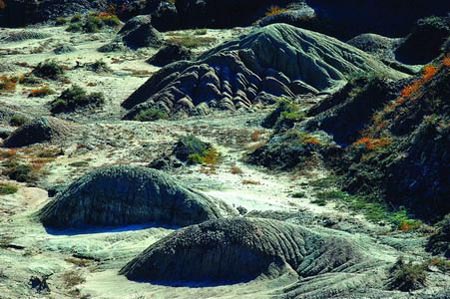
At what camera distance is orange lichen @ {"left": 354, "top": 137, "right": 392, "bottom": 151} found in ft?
131

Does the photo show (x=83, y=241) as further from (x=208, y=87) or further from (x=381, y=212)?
(x=208, y=87)

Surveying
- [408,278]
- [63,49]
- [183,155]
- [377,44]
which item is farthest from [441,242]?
[63,49]

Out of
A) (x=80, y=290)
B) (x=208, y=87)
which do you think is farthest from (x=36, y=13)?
(x=80, y=290)

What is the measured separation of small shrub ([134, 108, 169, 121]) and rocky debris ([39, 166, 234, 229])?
65.0ft

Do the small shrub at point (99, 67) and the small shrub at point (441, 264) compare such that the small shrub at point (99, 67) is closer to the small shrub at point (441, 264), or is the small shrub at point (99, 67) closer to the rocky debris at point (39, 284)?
the rocky debris at point (39, 284)

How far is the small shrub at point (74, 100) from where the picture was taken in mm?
56094

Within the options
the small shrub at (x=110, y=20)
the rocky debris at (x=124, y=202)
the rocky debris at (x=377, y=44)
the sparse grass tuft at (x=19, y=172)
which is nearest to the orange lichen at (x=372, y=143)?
the rocky debris at (x=124, y=202)

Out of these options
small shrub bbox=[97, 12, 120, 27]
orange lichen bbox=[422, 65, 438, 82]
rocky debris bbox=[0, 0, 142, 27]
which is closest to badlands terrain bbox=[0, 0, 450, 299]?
orange lichen bbox=[422, 65, 438, 82]

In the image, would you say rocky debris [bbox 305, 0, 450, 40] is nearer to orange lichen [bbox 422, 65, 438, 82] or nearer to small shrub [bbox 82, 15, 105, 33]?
small shrub [bbox 82, 15, 105, 33]

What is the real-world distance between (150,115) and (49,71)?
45.9ft

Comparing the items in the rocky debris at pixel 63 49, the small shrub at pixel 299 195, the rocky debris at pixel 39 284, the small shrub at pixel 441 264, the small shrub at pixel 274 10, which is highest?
the small shrub at pixel 441 264

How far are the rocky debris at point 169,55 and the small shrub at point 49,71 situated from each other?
783cm

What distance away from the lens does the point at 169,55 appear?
229ft

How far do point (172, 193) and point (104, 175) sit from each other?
100 inches
